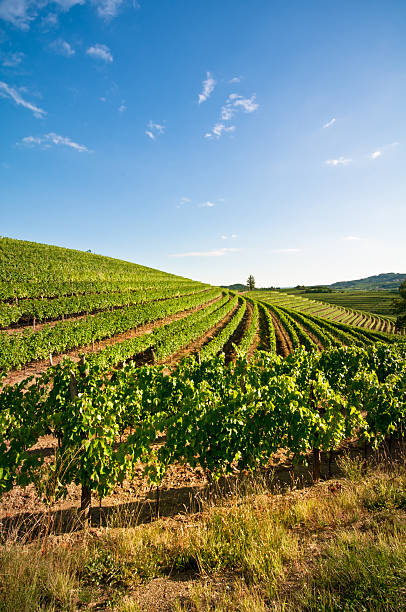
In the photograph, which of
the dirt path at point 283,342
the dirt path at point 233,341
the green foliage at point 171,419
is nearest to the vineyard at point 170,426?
the green foliage at point 171,419

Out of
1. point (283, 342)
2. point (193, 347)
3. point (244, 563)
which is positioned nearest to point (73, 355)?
point (193, 347)

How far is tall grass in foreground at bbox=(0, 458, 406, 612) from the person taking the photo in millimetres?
2857

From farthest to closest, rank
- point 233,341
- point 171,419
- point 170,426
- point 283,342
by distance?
point 283,342
point 233,341
point 170,426
point 171,419

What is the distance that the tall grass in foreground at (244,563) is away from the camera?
286cm

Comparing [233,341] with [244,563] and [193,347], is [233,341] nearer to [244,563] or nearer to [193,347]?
[193,347]

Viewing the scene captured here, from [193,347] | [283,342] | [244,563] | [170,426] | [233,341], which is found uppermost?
[170,426]

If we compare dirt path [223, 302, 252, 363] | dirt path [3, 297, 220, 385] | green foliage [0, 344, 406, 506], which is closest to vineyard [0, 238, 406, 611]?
green foliage [0, 344, 406, 506]

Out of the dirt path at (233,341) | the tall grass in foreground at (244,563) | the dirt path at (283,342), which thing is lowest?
the dirt path at (283,342)

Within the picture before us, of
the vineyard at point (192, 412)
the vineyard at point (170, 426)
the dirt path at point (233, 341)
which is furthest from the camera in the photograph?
the dirt path at point (233, 341)

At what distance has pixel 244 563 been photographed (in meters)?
3.53

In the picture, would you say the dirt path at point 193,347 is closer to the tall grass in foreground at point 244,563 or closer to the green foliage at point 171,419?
the green foliage at point 171,419

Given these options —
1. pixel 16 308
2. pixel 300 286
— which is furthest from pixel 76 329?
pixel 300 286

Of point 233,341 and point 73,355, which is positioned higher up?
point 73,355

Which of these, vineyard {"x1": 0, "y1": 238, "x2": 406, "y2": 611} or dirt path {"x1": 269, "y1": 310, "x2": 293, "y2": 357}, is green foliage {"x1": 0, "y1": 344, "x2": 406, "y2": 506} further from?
dirt path {"x1": 269, "y1": 310, "x2": 293, "y2": 357}
